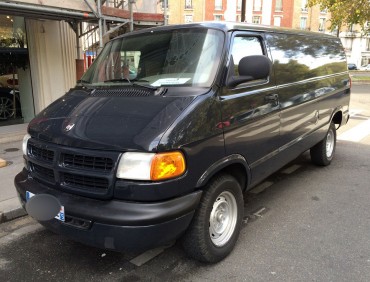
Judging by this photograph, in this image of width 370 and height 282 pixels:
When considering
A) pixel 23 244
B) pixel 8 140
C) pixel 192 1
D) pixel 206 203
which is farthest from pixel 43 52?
pixel 192 1

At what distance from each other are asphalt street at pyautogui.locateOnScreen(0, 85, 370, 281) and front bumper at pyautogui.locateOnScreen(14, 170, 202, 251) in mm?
570

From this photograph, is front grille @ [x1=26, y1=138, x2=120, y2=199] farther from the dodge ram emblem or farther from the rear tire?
the rear tire

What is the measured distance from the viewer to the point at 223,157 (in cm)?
304

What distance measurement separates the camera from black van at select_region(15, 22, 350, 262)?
2551 mm

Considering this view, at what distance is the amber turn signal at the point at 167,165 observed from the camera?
253 centimetres

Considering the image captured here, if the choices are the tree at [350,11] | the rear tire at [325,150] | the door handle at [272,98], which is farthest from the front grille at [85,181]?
the tree at [350,11]

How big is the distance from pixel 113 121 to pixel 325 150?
163 inches

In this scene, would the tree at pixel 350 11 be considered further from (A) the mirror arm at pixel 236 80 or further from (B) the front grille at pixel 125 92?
(B) the front grille at pixel 125 92

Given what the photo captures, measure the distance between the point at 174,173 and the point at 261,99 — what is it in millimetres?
1457

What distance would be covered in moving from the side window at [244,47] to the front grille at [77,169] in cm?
149

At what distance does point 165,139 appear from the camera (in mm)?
2551

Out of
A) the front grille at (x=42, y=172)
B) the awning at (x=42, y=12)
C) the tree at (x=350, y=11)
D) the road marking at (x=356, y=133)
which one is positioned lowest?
the road marking at (x=356, y=133)

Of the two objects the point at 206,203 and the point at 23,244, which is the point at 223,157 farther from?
the point at 23,244

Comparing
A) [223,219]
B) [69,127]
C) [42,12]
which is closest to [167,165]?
[69,127]
